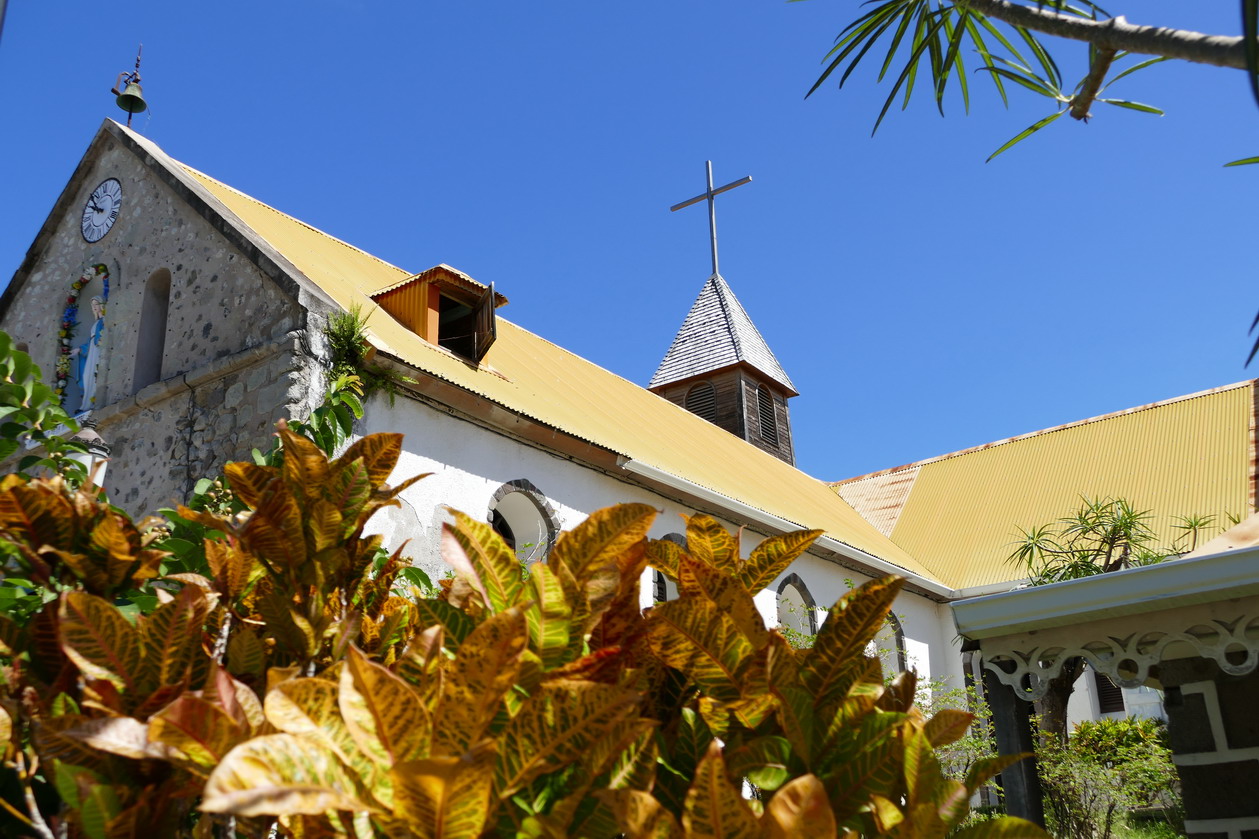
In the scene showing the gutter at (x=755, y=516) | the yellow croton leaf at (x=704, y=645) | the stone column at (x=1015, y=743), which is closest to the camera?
the yellow croton leaf at (x=704, y=645)

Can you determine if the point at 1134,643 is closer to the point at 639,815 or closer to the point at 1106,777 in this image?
the point at 639,815

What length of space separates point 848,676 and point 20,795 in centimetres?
108

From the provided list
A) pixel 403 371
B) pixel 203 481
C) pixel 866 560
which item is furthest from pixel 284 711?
pixel 866 560

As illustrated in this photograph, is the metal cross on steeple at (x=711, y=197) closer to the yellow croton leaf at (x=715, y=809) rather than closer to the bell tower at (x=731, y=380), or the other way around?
the bell tower at (x=731, y=380)

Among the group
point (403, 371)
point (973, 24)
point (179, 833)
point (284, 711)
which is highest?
point (403, 371)

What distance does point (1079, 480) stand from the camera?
2030 cm

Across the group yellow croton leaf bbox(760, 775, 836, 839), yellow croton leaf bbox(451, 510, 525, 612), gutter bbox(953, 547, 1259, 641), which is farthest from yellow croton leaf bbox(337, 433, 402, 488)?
gutter bbox(953, 547, 1259, 641)

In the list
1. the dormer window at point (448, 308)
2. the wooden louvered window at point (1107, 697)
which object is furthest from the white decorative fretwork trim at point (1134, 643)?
the wooden louvered window at point (1107, 697)

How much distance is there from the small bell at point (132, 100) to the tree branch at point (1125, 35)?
12.6 metres

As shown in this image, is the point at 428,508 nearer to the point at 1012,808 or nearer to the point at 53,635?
the point at 1012,808

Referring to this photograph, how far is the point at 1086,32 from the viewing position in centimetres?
253

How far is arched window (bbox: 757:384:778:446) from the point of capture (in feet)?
74.7

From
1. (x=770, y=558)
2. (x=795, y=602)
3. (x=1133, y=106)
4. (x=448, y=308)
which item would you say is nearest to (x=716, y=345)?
(x=795, y=602)

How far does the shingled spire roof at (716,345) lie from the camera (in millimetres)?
22984
